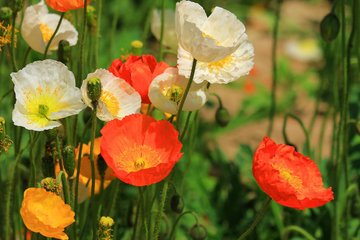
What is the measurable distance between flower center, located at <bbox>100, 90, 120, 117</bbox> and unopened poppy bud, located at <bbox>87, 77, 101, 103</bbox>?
0.29ft

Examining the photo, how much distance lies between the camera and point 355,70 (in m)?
1.97

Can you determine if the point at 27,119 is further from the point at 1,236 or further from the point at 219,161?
the point at 219,161

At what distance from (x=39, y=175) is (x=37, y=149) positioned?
0.11 metres

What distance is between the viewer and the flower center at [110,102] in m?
1.22

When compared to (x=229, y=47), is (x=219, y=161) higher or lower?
lower

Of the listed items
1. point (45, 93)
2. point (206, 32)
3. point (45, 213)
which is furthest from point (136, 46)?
point (45, 213)

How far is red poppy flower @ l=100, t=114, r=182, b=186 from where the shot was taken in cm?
115

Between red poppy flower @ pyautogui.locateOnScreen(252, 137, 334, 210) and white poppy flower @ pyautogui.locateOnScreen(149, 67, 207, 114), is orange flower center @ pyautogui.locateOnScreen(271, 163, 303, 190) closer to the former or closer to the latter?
red poppy flower @ pyautogui.locateOnScreen(252, 137, 334, 210)

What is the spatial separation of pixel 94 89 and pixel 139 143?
4.8 inches

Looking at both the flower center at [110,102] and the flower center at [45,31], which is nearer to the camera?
the flower center at [110,102]

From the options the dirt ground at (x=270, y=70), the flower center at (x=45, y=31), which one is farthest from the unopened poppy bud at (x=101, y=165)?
the dirt ground at (x=270, y=70)

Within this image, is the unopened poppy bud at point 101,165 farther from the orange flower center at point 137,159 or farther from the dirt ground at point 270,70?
the dirt ground at point 270,70

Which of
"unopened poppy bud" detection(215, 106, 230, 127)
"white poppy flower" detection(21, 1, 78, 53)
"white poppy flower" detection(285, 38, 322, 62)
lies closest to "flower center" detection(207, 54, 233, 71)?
"white poppy flower" detection(21, 1, 78, 53)

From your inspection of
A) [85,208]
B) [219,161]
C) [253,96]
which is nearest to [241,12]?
[253,96]
